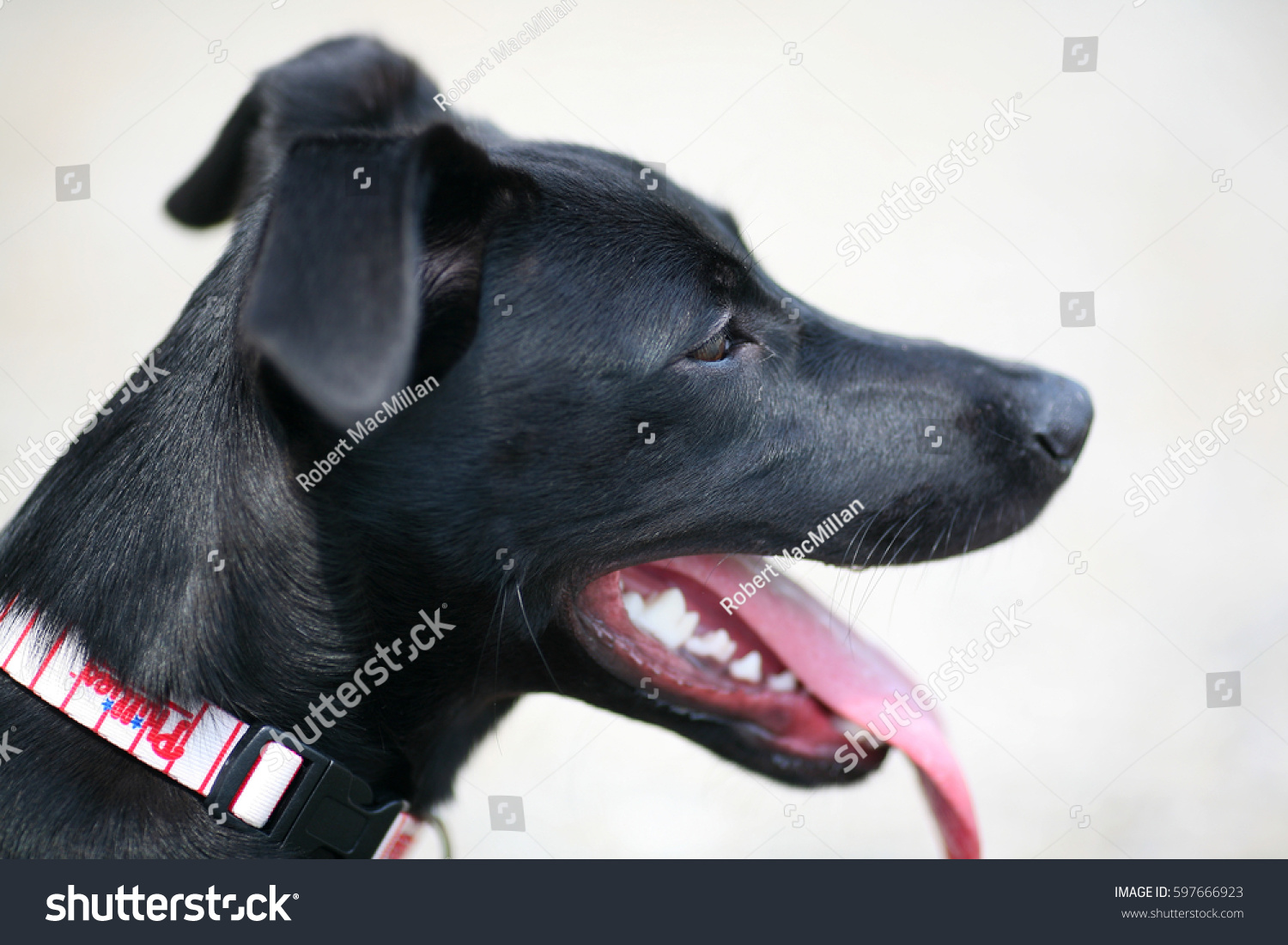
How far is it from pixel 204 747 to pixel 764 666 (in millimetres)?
1067

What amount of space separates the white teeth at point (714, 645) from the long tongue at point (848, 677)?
0.21 feet

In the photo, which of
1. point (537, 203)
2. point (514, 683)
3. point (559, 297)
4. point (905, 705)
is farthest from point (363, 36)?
point (905, 705)

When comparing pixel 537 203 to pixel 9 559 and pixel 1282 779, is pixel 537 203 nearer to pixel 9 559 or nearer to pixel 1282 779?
pixel 9 559

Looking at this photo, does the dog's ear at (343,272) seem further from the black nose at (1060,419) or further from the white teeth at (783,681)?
the black nose at (1060,419)

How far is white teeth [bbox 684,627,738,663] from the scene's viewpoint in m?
1.97

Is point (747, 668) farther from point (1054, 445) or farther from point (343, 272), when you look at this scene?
point (343, 272)

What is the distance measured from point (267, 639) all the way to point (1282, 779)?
3.37 meters

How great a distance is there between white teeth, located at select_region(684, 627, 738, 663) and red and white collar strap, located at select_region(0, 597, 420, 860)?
712 mm

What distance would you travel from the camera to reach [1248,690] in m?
3.54

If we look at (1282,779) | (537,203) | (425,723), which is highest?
(537,203)

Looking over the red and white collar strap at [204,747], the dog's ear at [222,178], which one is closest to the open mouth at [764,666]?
the red and white collar strap at [204,747]

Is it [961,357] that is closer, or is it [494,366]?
[494,366]

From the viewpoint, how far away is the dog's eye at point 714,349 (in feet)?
5.89

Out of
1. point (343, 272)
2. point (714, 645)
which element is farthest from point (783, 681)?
point (343, 272)
